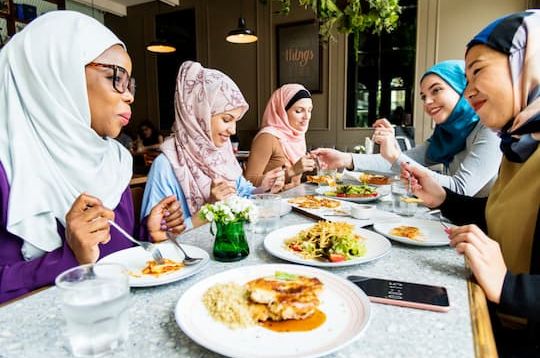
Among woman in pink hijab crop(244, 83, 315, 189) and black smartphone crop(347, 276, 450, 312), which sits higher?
woman in pink hijab crop(244, 83, 315, 189)

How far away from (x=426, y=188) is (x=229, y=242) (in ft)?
2.88

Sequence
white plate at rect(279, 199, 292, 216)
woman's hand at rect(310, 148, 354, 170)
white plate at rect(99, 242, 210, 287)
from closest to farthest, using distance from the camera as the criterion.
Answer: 1. white plate at rect(99, 242, 210, 287)
2. white plate at rect(279, 199, 292, 216)
3. woman's hand at rect(310, 148, 354, 170)

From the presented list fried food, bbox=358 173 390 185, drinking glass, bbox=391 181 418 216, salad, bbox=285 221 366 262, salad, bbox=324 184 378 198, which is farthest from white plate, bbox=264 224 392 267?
fried food, bbox=358 173 390 185

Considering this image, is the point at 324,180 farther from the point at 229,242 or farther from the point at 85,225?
the point at 85,225

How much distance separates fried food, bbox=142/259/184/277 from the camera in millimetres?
867

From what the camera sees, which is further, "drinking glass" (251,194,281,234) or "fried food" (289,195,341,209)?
"fried food" (289,195,341,209)

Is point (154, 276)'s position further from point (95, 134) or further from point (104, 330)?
point (95, 134)

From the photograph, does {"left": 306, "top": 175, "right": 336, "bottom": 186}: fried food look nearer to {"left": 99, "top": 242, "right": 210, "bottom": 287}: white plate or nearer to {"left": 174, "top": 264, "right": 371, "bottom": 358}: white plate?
{"left": 99, "top": 242, "right": 210, "bottom": 287}: white plate

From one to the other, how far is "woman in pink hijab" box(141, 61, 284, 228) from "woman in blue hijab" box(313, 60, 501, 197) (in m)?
0.80

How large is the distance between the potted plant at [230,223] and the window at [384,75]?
219 inches

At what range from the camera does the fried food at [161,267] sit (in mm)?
867

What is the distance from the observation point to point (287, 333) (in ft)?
2.06

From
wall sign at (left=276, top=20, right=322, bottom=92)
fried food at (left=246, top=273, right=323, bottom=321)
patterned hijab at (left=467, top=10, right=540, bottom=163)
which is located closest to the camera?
fried food at (left=246, top=273, right=323, bottom=321)

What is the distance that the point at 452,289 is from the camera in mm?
816
